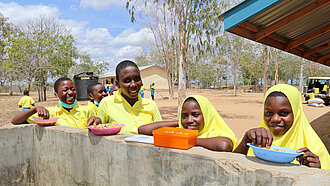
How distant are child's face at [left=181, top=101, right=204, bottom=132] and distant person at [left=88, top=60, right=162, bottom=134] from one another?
68cm

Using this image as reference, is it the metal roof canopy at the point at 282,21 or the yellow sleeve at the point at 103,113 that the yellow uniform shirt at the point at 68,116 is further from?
the metal roof canopy at the point at 282,21

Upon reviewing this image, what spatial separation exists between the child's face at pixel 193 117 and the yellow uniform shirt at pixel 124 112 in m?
0.69

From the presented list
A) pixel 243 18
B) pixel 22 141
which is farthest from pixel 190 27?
pixel 22 141

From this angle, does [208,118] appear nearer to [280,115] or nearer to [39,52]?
[280,115]

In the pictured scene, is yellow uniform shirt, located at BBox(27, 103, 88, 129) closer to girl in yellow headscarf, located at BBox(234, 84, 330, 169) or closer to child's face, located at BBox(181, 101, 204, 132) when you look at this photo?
child's face, located at BBox(181, 101, 204, 132)

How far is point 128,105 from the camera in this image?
2586 millimetres

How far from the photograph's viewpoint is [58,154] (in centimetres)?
244

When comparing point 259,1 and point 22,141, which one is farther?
point 259,1

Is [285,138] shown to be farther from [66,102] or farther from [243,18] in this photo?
[66,102]

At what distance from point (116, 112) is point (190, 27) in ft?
22.1

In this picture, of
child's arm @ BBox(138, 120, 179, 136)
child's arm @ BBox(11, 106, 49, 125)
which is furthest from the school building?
child's arm @ BBox(138, 120, 179, 136)

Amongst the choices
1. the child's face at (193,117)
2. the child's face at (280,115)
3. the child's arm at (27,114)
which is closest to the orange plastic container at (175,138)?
the child's face at (193,117)

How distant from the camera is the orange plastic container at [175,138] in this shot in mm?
1601

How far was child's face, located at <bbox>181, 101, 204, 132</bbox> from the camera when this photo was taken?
196cm
